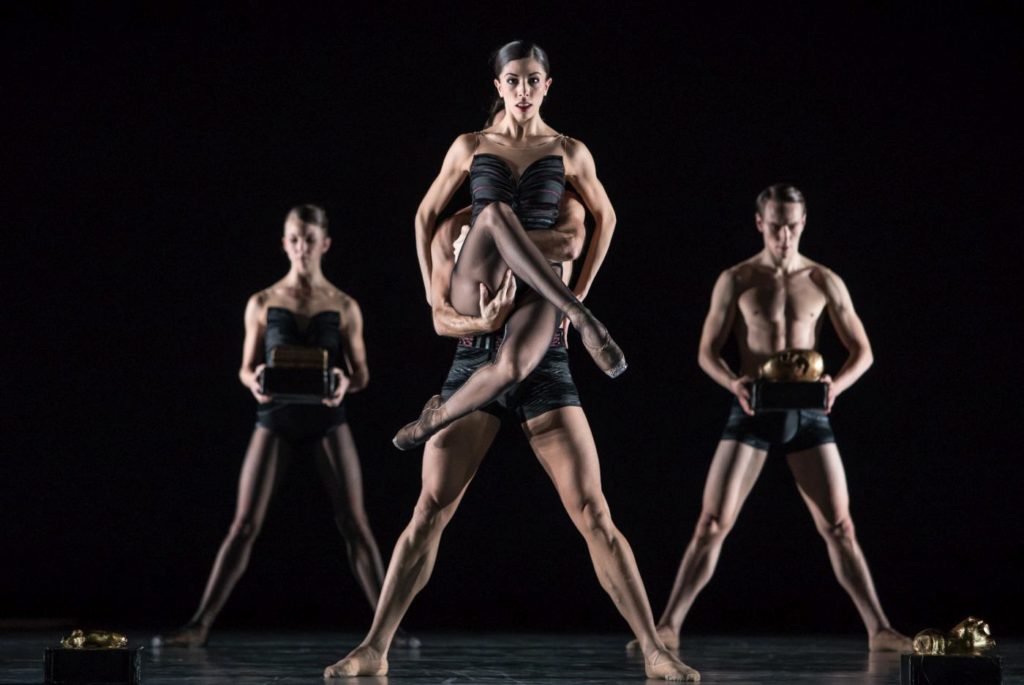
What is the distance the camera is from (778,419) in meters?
6.34

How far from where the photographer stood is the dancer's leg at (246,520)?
21.5 feet

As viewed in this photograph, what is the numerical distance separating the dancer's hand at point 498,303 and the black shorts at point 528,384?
0.10 meters

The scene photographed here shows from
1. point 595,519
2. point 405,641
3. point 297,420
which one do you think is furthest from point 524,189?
point 405,641

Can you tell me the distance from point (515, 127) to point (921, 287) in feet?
13.1

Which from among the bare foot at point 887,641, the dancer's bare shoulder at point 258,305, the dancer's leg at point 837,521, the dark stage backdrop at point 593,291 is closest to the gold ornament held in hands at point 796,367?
A: the dancer's leg at point 837,521

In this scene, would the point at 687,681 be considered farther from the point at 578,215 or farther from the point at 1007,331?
the point at 1007,331

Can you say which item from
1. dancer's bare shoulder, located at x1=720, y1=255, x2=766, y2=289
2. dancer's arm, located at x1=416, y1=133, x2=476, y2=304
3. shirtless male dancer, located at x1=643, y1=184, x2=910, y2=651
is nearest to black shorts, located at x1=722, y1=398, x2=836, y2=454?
shirtless male dancer, located at x1=643, y1=184, x2=910, y2=651

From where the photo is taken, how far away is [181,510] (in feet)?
26.9

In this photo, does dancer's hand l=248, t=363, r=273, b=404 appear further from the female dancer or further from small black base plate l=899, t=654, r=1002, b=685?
small black base plate l=899, t=654, r=1002, b=685

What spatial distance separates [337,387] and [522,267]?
2487mm

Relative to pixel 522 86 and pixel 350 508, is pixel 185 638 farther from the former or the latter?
pixel 522 86

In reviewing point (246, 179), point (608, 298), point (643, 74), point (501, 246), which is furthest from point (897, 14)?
point (501, 246)

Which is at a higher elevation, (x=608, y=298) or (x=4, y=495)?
(x=608, y=298)

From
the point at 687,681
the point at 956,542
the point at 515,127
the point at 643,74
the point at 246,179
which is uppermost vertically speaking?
the point at 643,74
